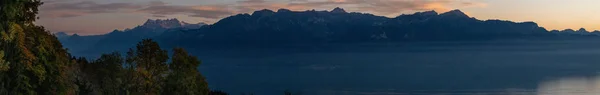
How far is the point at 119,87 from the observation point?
4625 cm

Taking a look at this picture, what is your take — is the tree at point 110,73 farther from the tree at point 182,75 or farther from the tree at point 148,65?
the tree at point 182,75

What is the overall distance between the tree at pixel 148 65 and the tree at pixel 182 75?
92cm

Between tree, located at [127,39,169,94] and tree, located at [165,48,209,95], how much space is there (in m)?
0.92

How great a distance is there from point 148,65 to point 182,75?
337 cm

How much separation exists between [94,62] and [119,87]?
6918mm

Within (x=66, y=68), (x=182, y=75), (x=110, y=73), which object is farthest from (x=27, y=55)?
(x=110, y=73)

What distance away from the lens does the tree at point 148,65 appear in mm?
44656

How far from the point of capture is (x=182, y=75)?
4378 cm

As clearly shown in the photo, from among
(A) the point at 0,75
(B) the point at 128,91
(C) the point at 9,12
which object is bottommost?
(B) the point at 128,91

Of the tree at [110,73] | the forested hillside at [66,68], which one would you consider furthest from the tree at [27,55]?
the tree at [110,73]

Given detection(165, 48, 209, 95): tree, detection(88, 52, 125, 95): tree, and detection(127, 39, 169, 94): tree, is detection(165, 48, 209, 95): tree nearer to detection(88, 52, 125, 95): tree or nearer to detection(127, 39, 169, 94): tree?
detection(127, 39, 169, 94): tree

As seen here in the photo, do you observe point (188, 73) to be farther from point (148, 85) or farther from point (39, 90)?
point (39, 90)

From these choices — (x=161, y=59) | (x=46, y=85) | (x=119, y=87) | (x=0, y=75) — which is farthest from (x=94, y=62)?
(x=0, y=75)

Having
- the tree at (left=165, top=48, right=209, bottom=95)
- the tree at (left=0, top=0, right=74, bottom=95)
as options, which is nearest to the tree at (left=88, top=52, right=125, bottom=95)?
the tree at (left=165, top=48, right=209, bottom=95)
